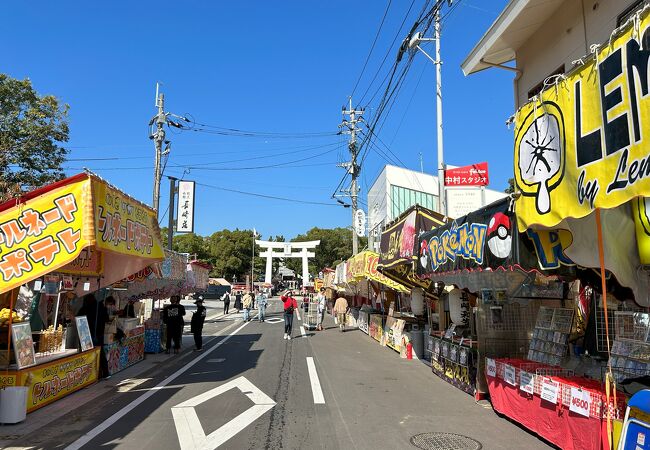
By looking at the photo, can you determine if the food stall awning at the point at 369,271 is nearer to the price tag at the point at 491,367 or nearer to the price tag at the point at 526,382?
the price tag at the point at 491,367

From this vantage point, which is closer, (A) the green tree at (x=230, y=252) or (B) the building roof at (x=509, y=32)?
(B) the building roof at (x=509, y=32)

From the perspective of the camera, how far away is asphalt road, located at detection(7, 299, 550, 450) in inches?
240

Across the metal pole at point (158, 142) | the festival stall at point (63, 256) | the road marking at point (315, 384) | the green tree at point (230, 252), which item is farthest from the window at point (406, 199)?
the green tree at point (230, 252)

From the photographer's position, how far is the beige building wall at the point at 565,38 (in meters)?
7.32

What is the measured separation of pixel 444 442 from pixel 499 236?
2.77 m

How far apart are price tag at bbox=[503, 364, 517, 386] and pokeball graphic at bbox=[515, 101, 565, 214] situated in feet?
10.4

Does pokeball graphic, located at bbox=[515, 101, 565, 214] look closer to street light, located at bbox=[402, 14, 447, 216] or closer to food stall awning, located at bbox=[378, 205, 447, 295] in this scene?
food stall awning, located at bbox=[378, 205, 447, 295]

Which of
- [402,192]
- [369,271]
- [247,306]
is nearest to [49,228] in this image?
[369,271]

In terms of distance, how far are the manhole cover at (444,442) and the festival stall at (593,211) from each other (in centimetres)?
93

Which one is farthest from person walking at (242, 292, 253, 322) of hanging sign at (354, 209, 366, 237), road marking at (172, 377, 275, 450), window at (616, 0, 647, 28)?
window at (616, 0, 647, 28)

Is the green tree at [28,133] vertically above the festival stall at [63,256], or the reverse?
the green tree at [28,133]

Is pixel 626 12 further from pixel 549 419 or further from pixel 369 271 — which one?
pixel 369 271

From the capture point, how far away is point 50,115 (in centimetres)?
2170

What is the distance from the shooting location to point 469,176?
50.3 ft
